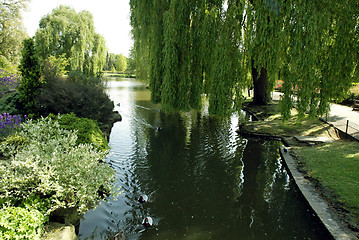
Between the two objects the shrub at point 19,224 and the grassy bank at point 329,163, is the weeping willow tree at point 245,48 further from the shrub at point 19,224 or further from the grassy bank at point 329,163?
the shrub at point 19,224

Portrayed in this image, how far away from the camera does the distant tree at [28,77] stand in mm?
9625

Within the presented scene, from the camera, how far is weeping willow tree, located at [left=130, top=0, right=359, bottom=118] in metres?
6.90

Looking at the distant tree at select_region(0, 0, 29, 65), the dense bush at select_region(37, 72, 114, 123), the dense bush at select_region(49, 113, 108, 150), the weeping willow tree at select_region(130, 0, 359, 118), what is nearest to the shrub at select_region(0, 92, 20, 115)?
the dense bush at select_region(37, 72, 114, 123)

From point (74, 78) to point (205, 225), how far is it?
10.8 m

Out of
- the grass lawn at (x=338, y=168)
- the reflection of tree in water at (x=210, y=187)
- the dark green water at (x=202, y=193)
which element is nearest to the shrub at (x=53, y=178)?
the dark green water at (x=202, y=193)

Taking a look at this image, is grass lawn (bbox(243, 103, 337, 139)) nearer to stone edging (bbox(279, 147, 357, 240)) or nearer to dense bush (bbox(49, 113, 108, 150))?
stone edging (bbox(279, 147, 357, 240))

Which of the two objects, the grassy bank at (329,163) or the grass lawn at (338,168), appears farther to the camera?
the grass lawn at (338,168)

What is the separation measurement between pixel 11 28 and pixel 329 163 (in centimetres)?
3267

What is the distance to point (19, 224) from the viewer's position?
327cm

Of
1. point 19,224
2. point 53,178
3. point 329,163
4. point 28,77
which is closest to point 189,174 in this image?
point 53,178

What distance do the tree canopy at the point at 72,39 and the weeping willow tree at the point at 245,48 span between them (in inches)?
528

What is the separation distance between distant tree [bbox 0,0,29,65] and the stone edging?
29.6m

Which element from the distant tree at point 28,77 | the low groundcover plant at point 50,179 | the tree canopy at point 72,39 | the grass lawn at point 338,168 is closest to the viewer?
the low groundcover plant at point 50,179

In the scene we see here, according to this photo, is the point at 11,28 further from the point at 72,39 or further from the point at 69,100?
the point at 69,100
